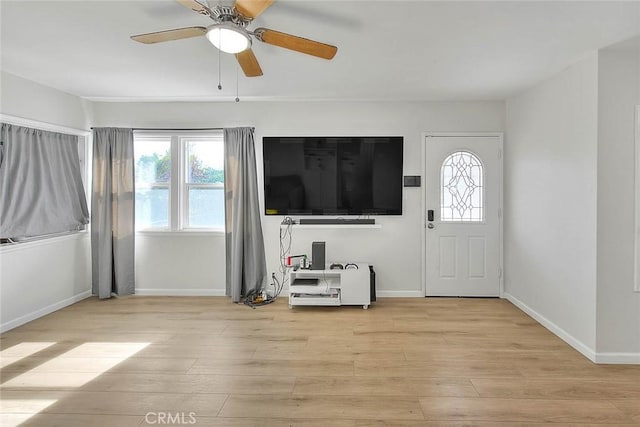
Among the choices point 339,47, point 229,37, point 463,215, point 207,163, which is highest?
point 339,47

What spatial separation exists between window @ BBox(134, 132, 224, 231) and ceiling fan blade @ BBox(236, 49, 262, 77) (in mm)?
2133

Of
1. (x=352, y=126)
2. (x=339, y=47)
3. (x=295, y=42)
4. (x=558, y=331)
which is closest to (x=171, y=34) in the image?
(x=295, y=42)

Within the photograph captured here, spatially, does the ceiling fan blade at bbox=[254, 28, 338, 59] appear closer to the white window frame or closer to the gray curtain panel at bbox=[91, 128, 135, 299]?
the white window frame

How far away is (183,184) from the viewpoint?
4.58 metres

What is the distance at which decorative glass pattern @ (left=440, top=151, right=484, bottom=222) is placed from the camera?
4.46m

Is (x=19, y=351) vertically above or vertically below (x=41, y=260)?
below

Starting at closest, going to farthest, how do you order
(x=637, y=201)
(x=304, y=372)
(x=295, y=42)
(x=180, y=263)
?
(x=295, y=42) < (x=304, y=372) < (x=637, y=201) < (x=180, y=263)

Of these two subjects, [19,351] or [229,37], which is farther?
[19,351]

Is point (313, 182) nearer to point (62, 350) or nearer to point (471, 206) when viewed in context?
point (471, 206)

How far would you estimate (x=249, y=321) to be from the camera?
3.71m

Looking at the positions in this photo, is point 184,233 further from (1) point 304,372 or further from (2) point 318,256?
(1) point 304,372

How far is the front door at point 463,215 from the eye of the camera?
4.44 m

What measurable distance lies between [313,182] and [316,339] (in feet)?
6.42

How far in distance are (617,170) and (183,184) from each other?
4.59 metres
